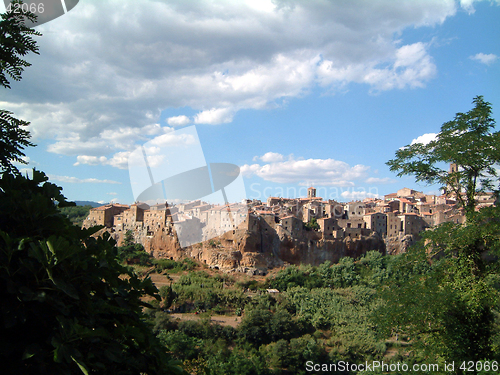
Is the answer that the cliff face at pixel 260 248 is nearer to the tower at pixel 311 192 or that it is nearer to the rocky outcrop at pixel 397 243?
the rocky outcrop at pixel 397 243

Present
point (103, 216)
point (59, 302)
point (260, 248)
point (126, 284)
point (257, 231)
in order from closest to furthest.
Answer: point (59, 302) → point (126, 284) → point (257, 231) → point (260, 248) → point (103, 216)

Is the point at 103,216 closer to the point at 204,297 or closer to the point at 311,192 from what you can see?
the point at 204,297

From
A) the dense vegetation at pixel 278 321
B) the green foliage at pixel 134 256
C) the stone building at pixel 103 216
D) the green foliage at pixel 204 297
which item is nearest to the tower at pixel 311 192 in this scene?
the dense vegetation at pixel 278 321

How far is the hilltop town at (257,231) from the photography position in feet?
95.2

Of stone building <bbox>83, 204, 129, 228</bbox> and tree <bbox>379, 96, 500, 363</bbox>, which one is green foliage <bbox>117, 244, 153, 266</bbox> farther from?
tree <bbox>379, 96, 500, 363</bbox>

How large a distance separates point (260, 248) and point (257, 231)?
1.57 metres

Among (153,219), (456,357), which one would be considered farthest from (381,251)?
(456,357)

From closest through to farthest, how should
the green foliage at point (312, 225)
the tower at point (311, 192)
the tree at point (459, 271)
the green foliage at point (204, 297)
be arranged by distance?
the tree at point (459, 271) → the green foliage at point (204, 297) → the green foliage at point (312, 225) → the tower at point (311, 192)

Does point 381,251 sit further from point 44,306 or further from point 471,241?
point 44,306

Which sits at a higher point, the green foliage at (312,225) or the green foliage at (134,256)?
the green foliage at (312,225)

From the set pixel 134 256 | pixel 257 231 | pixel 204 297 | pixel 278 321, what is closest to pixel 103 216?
pixel 134 256

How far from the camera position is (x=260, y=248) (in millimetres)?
30125

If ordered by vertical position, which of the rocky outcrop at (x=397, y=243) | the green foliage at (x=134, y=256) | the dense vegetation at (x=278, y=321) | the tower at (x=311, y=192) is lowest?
the dense vegetation at (x=278, y=321)

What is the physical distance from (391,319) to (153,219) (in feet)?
99.9
